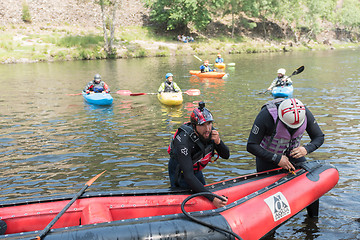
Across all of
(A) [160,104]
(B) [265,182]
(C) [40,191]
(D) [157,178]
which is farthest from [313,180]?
(A) [160,104]

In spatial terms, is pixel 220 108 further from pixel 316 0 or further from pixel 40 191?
pixel 316 0

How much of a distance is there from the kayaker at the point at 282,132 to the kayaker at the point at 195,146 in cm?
54

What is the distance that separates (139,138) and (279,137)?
5.24 m

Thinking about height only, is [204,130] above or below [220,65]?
below

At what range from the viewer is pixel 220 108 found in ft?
41.5

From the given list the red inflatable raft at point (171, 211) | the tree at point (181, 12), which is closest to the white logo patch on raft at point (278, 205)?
the red inflatable raft at point (171, 211)

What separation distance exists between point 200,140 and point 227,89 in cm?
1292

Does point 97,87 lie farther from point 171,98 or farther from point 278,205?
point 278,205

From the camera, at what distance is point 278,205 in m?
4.31

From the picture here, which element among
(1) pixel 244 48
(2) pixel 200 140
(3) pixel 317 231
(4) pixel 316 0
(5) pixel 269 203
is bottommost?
(3) pixel 317 231

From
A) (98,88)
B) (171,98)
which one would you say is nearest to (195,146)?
(171,98)

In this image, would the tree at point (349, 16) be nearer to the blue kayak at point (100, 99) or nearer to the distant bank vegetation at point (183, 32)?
the distant bank vegetation at point (183, 32)

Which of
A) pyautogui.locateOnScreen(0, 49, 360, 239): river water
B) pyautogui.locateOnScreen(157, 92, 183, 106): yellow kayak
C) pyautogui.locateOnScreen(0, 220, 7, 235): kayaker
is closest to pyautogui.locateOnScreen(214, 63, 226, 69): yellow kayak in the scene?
pyautogui.locateOnScreen(0, 49, 360, 239): river water

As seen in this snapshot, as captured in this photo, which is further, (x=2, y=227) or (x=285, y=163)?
(x=285, y=163)
